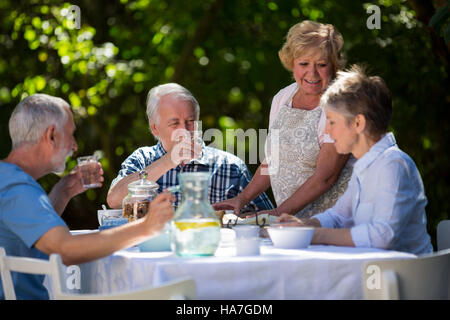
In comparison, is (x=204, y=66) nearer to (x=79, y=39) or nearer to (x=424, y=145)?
(x=79, y=39)

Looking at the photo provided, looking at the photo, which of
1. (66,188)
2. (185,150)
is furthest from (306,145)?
(66,188)

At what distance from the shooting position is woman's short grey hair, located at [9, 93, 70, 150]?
8.29 feet

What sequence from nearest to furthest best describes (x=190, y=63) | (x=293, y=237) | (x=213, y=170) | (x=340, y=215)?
(x=293, y=237)
(x=340, y=215)
(x=213, y=170)
(x=190, y=63)

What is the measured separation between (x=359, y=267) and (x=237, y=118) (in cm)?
711

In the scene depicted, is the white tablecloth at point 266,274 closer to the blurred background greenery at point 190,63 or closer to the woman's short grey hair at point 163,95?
the woman's short grey hair at point 163,95

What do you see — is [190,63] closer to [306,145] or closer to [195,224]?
[306,145]

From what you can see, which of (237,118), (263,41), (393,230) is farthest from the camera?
(237,118)

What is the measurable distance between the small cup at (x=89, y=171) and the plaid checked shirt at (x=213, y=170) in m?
0.82

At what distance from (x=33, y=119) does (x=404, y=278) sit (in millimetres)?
1377

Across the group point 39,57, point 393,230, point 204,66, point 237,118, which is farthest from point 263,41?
point 393,230

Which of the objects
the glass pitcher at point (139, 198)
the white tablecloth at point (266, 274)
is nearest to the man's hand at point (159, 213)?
the white tablecloth at point (266, 274)

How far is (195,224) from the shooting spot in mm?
2311
